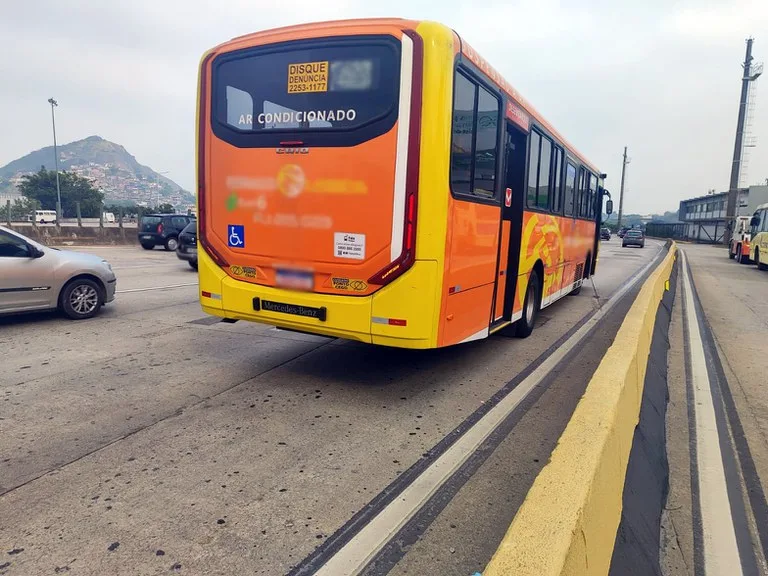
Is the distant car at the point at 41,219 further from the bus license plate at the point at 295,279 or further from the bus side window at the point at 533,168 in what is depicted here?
the bus side window at the point at 533,168

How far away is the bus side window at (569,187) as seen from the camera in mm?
9509

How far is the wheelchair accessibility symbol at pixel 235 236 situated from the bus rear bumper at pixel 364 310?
40cm

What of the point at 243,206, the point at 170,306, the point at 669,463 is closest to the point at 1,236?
the point at 170,306

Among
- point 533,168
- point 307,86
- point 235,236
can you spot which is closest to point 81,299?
point 235,236

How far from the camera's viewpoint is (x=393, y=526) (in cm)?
298

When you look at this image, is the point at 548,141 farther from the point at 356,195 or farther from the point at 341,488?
the point at 341,488

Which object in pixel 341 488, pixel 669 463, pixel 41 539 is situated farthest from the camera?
pixel 669 463

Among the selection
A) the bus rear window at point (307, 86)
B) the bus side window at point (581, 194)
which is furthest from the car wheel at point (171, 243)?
the bus rear window at point (307, 86)

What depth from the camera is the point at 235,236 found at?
5391 mm

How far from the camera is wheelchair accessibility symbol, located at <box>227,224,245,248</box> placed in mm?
5345

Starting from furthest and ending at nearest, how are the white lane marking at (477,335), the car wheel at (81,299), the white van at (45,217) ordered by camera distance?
the white van at (45,217) < the car wheel at (81,299) < the white lane marking at (477,335)

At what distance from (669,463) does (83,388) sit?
526 cm

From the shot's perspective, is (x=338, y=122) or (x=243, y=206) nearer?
(x=338, y=122)

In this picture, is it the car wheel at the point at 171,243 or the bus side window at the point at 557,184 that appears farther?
the car wheel at the point at 171,243
